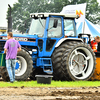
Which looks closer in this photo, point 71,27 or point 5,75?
point 5,75

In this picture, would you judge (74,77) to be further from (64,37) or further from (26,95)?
(26,95)

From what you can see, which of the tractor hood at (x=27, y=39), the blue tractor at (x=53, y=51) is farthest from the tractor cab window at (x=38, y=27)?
the tractor hood at (x=27, y=39)

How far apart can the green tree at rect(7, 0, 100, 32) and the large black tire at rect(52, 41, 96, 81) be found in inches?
1508

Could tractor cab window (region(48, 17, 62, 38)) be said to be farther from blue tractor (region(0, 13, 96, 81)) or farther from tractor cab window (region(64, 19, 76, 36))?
tractor cab window (region(64, 19, 76, 36))

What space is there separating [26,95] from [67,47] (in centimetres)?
471

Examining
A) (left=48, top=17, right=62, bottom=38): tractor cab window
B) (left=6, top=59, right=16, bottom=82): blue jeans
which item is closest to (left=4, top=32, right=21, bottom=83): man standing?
(left=6, top=59, right=16, bottom=82): blue jeans

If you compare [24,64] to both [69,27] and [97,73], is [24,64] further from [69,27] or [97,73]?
[97,73]

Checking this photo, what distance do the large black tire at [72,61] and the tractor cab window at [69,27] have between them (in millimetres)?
525

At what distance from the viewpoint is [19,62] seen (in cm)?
1122

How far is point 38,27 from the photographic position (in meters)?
12.1

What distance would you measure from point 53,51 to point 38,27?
1.10 meters

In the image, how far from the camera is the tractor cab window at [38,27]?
11948mm

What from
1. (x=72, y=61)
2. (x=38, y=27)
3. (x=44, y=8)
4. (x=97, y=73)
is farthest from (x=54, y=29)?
(x=44, y=8)

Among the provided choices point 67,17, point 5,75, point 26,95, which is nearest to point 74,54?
point 67,17
